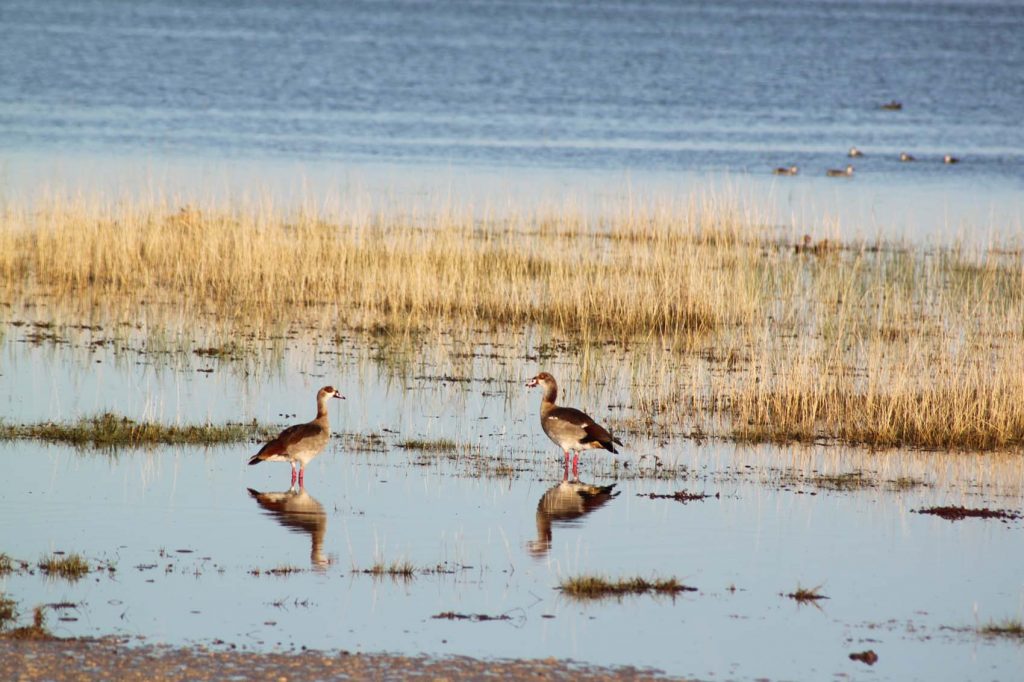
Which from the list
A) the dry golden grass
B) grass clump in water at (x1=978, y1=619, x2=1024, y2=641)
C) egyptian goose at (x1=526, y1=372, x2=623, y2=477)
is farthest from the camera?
the dry golden grass

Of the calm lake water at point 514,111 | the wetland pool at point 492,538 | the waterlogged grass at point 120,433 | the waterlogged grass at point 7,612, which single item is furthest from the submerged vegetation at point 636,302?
the waterlogged grass at point 7,612

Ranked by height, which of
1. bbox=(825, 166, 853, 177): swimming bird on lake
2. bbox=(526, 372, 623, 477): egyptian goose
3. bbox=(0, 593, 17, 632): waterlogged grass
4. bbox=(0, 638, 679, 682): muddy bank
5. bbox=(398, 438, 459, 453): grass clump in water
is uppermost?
bbox=(825, 166, 853, 177): swimming bird on lake

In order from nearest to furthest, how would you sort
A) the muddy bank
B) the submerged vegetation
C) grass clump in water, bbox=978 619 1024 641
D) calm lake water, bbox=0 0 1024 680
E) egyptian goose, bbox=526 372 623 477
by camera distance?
Result: the muddy bank < calm lake water, bbox=0 0 1024 680 < grass clump in water, bbox=978 619 1024 641 < egyptian goose, bbox=526 372 623 477 < the submerged vegetation

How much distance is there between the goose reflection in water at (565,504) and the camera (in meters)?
12.0

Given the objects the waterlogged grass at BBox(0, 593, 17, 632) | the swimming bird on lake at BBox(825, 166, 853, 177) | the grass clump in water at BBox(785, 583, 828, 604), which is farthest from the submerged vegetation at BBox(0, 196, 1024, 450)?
the swimming bird on lake at BBox(825, 166, 853, 177)

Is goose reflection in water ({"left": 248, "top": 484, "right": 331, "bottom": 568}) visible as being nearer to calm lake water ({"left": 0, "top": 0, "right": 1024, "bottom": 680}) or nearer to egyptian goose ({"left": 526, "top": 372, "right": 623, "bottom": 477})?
calm lake water ({"left": 0, "top": 0, "right": 1024, "bottom": 680})

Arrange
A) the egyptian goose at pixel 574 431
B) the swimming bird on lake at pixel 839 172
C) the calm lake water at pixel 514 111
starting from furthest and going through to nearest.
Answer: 1. the swimming bird on lake at pixel 839 172
2. the calm lake water at pixel 514 111
3. the egyptian goose at pixel 574 431

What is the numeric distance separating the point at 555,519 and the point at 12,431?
5336 mm

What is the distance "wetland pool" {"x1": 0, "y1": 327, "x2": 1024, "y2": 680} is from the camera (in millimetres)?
9734

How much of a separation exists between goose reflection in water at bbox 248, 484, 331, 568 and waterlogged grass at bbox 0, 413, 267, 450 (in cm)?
169

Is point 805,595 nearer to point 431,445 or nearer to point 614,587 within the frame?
point 614,587

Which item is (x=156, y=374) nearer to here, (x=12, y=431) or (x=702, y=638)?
(x=12, y=431)

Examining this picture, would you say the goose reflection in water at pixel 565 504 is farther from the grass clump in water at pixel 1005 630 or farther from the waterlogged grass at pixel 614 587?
the grass clump in water at pixel 1005 630

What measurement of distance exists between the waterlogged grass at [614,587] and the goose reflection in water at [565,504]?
88 cm
